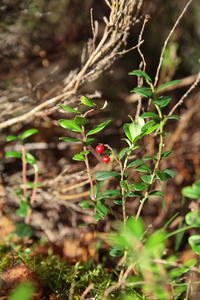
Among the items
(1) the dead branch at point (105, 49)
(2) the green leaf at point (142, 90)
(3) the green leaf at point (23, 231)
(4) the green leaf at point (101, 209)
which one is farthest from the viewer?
(3) the green leaf at point (23, 231)

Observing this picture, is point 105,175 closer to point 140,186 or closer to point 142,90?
point 140,186

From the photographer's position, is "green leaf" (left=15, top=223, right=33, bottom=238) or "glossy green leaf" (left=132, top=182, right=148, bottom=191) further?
"green leaf" (left=15, top=223, right=33, bottom=238)

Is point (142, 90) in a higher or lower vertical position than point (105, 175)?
higher

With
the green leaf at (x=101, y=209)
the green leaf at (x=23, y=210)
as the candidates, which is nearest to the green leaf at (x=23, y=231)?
the green leaf at (x=23, y=210)

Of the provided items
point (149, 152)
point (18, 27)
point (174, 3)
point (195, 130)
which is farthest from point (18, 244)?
point (174, 3)

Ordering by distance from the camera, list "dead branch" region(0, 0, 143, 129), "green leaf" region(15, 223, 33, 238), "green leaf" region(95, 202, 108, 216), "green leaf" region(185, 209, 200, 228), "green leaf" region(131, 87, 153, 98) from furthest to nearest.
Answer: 1. "green leaf" region(15, 223, 33, 238)
2. "dead branch" region(0, 0, 143, 129)
3. "green leaf" region(95, 202, 108, 216)
4. "green leaf" region(131, 87, 153, 98)
5. "green leaf" region(185, 209, 200, 228)

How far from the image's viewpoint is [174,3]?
304 cm

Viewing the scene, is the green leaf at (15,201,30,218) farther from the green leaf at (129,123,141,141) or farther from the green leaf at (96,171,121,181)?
the green leaf at (129,123,141,141)

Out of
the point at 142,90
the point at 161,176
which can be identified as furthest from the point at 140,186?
the point at 142,90

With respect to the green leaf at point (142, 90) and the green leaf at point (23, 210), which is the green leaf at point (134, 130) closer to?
the green leaf at point (142, 90)

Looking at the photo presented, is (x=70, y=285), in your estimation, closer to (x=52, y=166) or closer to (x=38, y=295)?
(x=38, y=295)

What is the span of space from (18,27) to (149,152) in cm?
202

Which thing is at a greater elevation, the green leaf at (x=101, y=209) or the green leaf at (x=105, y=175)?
the green leaf at (x=105, y=175)

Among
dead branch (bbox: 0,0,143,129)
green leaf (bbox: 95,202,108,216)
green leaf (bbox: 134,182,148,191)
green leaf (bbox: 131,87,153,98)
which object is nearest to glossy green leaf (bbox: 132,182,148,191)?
green leaf (bbox: 134,182,148,191)
